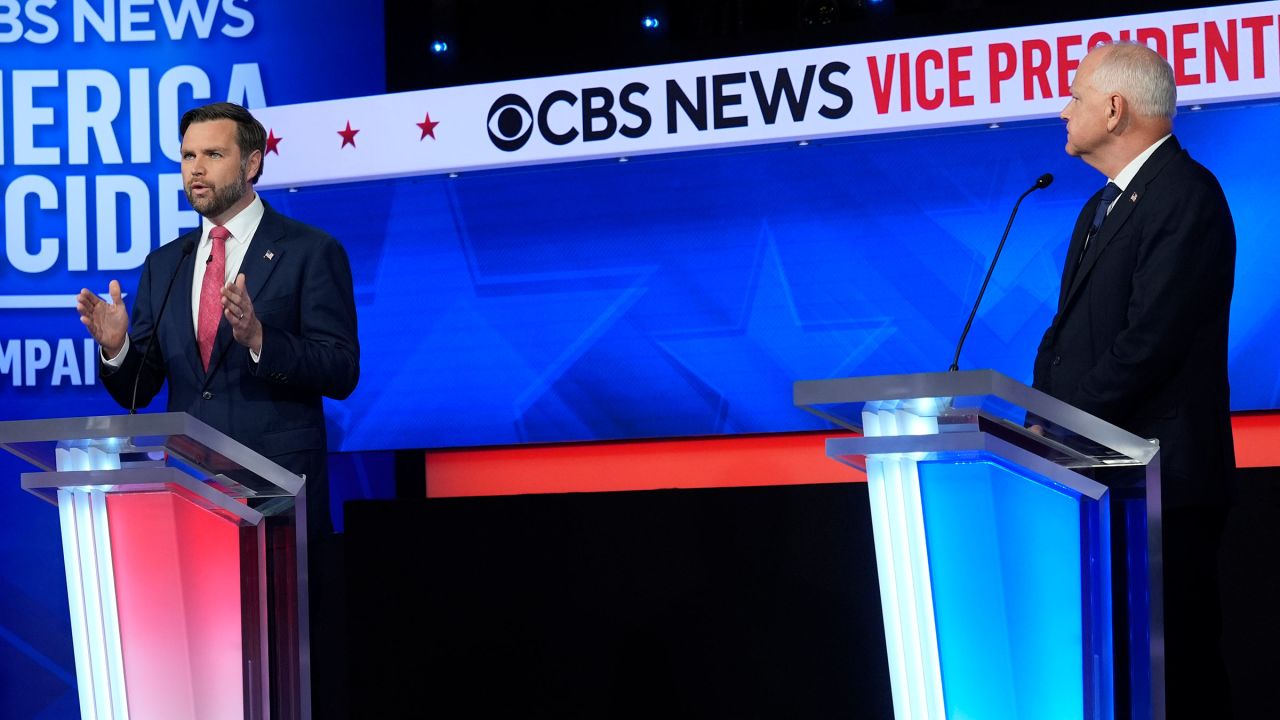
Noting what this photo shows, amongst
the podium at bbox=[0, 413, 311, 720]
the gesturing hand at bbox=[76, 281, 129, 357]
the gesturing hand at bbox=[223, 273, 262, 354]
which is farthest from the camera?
the gesturing hand at bbox=[76, 281, 129, 357]

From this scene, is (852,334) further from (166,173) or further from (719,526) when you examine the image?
(166,173)

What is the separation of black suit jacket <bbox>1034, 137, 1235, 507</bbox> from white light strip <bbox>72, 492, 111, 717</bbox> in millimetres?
1590

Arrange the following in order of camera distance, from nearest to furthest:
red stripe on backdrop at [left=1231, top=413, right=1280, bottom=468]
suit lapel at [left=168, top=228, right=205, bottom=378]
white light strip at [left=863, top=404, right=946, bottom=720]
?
white light strip at [left=863, top=404, right=946, bottom=720]
suit lapel at [left=168, top=228, right=205, bottom=378]
red stripe on backdrop at [left=1231, top=413, right=1280, bottom=468]

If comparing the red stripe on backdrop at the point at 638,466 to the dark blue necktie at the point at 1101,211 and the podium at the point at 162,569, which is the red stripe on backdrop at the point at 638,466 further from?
the podium at the point at 162,569

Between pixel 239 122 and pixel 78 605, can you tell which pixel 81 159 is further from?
pixel 78 605

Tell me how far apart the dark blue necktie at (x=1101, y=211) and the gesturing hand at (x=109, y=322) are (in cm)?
175

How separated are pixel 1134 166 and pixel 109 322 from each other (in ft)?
6.22

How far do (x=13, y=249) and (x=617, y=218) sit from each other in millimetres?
1841

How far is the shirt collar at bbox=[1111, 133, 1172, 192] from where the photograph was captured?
7.87 feet

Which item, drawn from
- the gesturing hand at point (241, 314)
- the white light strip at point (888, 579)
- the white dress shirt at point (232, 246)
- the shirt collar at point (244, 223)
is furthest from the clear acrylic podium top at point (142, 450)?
the white light strip at point (888, 579)

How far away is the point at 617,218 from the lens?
13.2 ft

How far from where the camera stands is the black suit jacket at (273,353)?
2.60 m

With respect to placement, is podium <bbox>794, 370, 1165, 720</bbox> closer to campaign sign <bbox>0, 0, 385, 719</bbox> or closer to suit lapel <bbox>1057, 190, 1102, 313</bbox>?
suit lapel <bbox>1057, 190, 1102, 313</bbox>

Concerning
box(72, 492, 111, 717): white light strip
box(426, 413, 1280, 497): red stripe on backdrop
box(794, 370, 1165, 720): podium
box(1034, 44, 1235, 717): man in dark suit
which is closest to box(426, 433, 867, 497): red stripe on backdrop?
box(426, 413, 1280, 497): red stripe on backdrop
